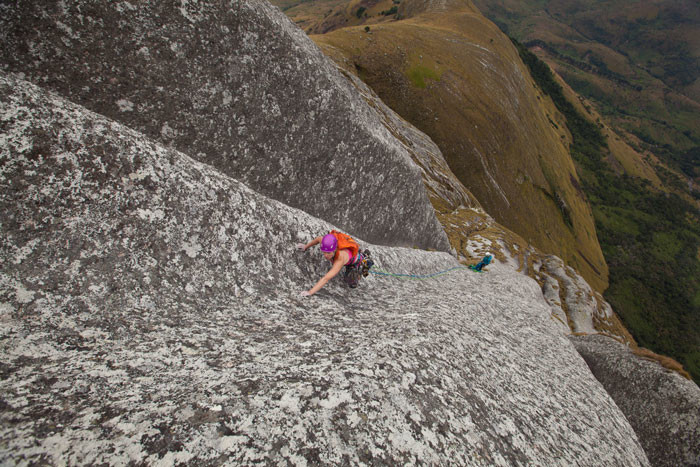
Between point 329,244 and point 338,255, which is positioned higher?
point 329,244

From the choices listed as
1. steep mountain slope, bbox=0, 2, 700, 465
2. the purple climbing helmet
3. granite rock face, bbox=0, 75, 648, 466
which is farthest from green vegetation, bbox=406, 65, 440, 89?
granite rock face, bbox=0, 75, 648, 466

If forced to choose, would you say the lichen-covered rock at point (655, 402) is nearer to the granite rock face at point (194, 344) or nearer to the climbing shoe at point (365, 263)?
the granite rock face at point (194, 344)

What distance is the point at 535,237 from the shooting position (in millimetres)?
106062

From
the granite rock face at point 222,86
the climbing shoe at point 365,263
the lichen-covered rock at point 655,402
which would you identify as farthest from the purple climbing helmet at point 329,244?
the lichen-covered rock at point 655,402

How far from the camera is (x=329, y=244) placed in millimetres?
9453

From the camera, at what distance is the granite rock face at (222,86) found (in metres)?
9.26

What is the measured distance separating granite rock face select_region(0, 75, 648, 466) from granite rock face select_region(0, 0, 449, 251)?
3.67 m

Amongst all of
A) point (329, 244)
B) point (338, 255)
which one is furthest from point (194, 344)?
point (338, 255)

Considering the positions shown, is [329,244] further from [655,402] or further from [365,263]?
[655,402]

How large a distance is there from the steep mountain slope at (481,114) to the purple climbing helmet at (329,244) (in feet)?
269

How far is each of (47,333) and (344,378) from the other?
524 cm

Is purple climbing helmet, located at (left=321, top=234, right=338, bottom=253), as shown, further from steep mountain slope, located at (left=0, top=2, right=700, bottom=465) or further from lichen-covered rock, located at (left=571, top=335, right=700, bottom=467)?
lichen-covered rock, located at (left=571, top=335, right=700, bottom=467)

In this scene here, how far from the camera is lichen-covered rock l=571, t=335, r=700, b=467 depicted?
15680 mm

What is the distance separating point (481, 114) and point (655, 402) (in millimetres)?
105771
